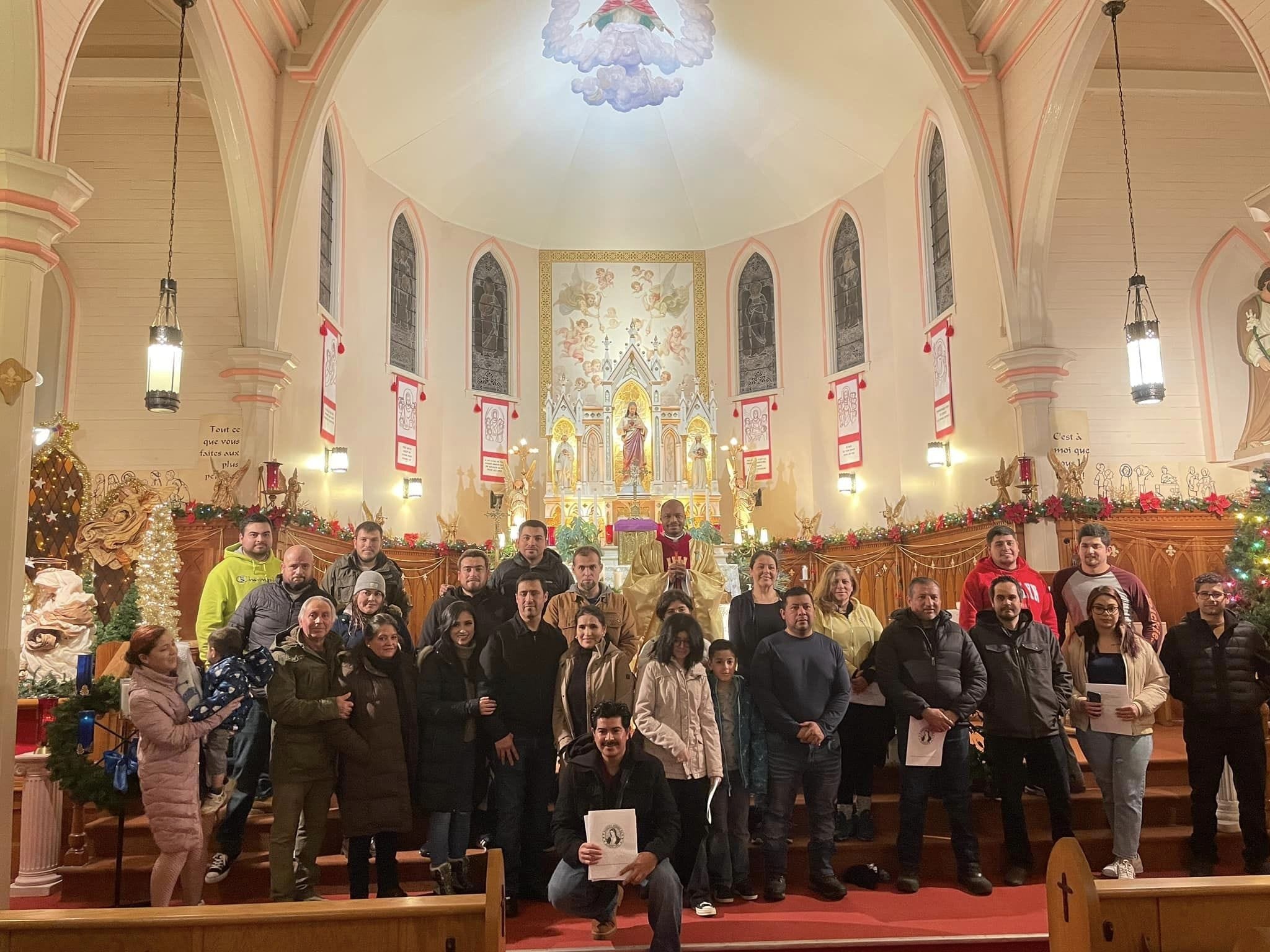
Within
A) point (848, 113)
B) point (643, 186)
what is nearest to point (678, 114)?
point (643, 186)

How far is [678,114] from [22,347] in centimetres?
1310

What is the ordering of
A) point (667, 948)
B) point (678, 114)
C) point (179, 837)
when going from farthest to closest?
point (678, 114)
point (179, 837)
point (667, 948)

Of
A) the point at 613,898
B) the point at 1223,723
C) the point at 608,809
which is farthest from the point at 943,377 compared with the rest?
the point at 613,898

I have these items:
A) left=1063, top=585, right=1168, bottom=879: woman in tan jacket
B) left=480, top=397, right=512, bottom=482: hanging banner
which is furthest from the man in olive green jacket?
left=480, top=397, right=512, bottom=482: hanging banner

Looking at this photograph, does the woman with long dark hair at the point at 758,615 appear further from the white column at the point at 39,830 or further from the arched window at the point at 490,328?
the arched window at the point at 490,328

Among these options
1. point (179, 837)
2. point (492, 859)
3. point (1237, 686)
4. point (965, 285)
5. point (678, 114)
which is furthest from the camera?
point (678, 114)

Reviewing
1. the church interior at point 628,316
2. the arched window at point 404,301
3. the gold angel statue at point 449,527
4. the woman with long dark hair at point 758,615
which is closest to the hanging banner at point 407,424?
the church interior at point 628,316

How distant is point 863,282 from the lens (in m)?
14.8

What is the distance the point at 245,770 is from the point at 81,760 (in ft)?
2.50

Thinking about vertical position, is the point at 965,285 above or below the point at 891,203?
below

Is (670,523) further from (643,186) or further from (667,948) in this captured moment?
(643,186)

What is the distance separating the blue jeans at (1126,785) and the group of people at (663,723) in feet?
0.04

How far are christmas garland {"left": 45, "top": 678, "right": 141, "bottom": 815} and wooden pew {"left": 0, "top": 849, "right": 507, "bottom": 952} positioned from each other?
154 cm

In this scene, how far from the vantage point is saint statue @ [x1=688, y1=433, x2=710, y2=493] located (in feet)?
53.9
